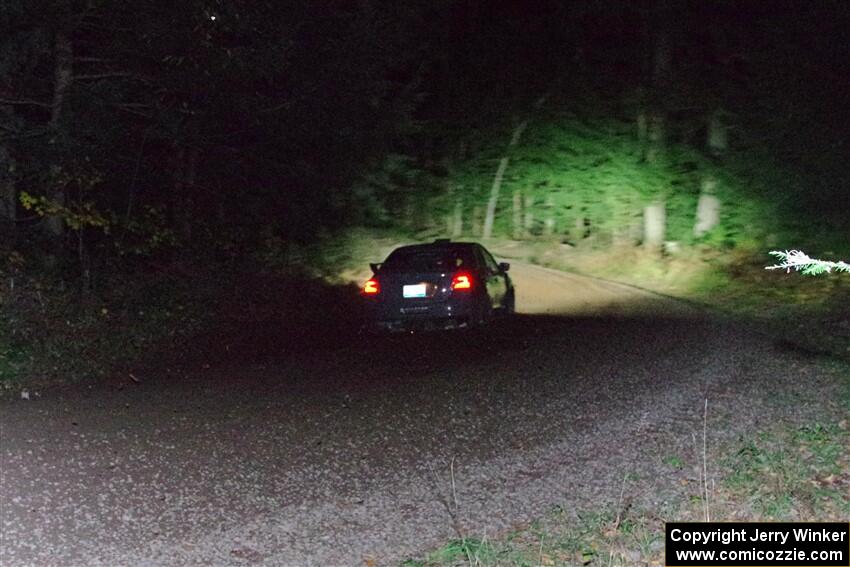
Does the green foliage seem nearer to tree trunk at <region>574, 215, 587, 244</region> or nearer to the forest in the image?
the forest

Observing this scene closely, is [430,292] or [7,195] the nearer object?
[430,292]

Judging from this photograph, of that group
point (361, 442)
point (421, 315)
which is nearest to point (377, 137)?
point (421, 315)

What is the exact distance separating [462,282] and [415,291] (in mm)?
761

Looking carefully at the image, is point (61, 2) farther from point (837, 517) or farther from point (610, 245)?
point (610, 245)

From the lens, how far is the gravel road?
6.55 meters

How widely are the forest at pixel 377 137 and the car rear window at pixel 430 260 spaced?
14.0ft

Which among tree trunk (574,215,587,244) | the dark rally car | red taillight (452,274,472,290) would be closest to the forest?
tree trunk (574,215,587,244)

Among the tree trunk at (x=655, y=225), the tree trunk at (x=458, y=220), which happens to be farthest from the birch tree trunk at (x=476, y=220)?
the tree trunk at (x=655, y=225)

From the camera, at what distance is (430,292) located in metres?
15.4

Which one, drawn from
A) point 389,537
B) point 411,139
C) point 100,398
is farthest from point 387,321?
point 411,139

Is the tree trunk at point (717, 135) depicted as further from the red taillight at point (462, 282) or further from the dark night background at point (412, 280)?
the red taillight at point (462, 282)

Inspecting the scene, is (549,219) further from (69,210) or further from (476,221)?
(69,210)

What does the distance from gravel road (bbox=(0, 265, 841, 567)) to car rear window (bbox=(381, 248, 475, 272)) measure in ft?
4.88

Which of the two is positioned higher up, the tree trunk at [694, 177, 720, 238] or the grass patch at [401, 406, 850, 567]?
the tree trunk at [694, 177, 720, 238]
